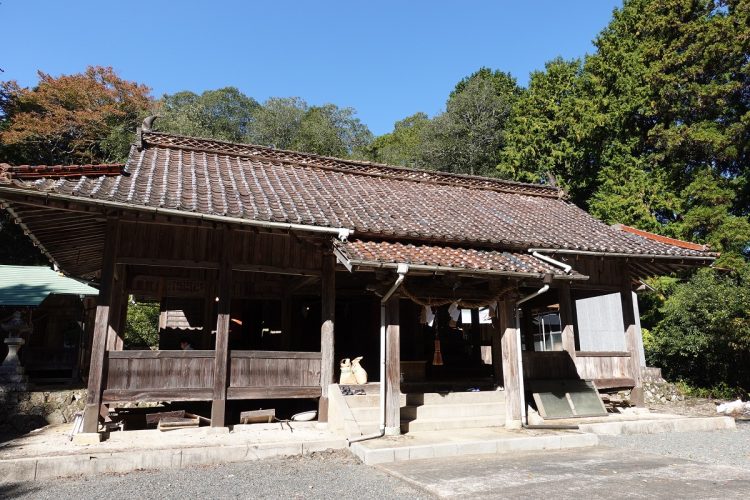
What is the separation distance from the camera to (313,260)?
8.84 meters

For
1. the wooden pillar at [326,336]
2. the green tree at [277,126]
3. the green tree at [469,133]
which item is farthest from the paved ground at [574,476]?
the green tree at [277,126]

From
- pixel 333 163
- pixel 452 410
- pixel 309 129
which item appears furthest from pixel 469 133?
pixel 452 410

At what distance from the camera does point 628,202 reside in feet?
68.7

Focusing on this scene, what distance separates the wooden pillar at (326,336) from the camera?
8367 millimetres

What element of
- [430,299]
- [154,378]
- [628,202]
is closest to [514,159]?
[628,202]

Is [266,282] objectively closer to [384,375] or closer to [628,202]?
[384,375]

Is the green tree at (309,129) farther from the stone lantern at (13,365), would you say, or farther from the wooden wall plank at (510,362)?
the wooden wall plank at (510,362)

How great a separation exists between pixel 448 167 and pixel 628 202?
11.5 metres

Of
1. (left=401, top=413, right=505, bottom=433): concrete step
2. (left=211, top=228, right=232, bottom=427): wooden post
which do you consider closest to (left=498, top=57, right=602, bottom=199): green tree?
(left=401, top=413, right=505, bottom=433): concrete step

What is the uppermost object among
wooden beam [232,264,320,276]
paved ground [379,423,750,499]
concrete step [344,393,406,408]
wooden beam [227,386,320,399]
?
wooden beam [232,264,320,276]

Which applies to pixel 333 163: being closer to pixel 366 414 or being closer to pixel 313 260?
pixel 313 260

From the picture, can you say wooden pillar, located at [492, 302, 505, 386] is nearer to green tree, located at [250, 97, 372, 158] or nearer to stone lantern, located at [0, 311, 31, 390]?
stone lantern, located at [0, 311, 31, 390]

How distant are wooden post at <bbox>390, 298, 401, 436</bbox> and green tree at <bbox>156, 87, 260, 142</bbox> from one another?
23.3 metres

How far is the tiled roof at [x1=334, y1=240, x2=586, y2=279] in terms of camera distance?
733 centimetres
